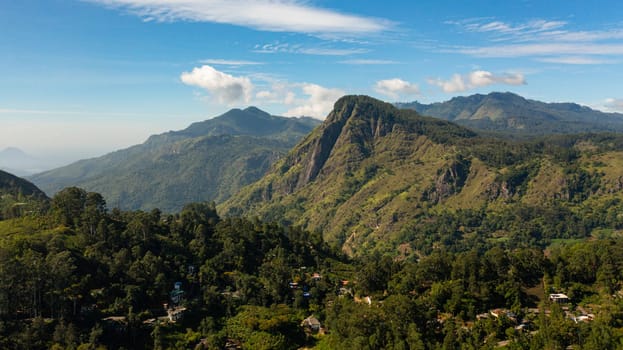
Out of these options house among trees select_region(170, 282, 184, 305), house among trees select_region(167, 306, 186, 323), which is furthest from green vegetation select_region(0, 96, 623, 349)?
house among trees select_region(170, 282, 184, 305)

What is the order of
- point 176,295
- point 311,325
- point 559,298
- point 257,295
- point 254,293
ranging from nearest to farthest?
1. point 559,298
2. point 311,325
3. point 176,295
4. point 257,295
5. point 254,293

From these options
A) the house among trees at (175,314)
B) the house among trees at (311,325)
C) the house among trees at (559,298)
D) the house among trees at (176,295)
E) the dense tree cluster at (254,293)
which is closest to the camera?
the dense tree cluster at (254,293)

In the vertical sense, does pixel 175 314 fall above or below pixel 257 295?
above

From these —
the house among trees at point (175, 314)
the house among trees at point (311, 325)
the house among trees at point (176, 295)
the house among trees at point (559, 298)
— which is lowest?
the house among trees at point (311, 325)

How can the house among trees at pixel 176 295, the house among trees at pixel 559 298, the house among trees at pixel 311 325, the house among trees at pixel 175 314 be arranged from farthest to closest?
the house among trees at pixel 176 295, the house among trees at pixel 311 325, the house among trees at pixel 175 314, the house among trees at pixel 559 298

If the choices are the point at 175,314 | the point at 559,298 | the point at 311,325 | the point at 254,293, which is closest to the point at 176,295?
the point at 175,314

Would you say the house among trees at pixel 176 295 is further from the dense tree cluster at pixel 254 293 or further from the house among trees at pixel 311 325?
the house among trees at pixel 311 325

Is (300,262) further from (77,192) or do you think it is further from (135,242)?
(77,192)

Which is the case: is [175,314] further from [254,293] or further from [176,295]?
[254,293]

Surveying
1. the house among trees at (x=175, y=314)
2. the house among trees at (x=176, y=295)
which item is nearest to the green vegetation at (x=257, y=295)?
the house among trees at (x=175, y=314)

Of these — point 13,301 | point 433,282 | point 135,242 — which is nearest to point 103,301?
point 13,301
